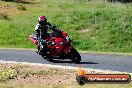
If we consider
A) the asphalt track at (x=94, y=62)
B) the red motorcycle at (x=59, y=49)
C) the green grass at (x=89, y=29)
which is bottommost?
the green grass at (x=89, y=29)

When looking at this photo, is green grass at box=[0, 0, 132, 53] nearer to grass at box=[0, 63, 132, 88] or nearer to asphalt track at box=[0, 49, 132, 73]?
asphalt track at box=[0, 49, 132, 73]

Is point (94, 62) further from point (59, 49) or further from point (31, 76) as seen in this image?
point (31, 76)

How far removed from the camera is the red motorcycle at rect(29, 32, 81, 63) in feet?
55.1

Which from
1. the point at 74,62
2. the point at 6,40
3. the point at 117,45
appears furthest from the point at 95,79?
the point at 6,40

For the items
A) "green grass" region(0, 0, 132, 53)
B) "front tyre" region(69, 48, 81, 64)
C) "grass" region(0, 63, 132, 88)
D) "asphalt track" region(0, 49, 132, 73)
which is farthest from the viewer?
"green grass" region(0, 0, 132, 53)

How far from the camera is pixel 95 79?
→ 682 cm

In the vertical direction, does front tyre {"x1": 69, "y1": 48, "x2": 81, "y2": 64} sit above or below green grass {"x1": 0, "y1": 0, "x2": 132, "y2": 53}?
above

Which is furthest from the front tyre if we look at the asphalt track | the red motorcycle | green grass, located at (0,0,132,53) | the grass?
green grass, located at (0,0,132,53)

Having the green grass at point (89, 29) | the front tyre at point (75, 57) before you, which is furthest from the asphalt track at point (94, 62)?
the green grass at point (89, 29)

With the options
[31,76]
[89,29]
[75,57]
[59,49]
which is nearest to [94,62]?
[75,57]

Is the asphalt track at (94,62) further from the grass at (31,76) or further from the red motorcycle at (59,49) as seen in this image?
the grass at (31,76)

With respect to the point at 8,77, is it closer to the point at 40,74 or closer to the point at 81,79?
the point at 40,74

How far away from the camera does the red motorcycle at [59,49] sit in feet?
55.1

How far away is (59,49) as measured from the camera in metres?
17.0
